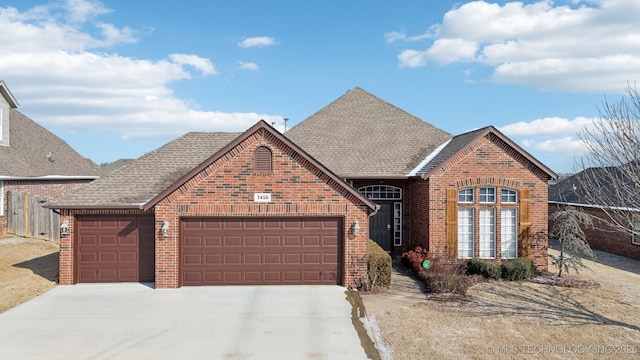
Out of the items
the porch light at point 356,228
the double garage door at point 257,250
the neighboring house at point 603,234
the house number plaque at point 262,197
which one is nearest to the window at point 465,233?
the porch light at point 356,228

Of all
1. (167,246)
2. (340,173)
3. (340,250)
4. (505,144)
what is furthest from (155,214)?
(505,144)

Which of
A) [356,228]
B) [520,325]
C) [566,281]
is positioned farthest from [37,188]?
[566,281]

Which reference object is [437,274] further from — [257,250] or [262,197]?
[262,197]

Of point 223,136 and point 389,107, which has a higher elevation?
point 389,107

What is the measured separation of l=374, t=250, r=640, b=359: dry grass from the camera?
867cm

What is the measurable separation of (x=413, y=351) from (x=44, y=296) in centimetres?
1039

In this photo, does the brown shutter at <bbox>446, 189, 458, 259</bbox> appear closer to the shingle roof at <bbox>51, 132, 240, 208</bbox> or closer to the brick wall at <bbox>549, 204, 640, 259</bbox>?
the brick wall at <bbox>549, 204, 640, 259</bbox>

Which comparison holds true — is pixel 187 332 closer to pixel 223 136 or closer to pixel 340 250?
pixel 340 250

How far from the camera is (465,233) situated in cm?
1548

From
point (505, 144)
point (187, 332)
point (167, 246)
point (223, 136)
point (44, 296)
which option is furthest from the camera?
point (223, 136)

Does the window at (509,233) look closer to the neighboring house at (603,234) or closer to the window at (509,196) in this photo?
the window at (509,196)

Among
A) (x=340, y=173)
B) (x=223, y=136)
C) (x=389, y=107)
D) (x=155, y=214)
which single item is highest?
(x=389, y=107)

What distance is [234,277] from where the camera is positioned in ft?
43.8

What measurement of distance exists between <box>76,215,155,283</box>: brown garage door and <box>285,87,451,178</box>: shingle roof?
807 cm
